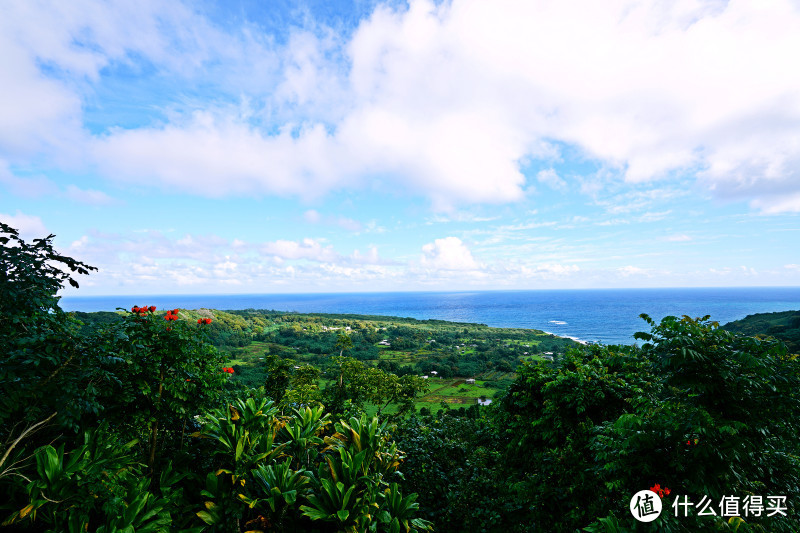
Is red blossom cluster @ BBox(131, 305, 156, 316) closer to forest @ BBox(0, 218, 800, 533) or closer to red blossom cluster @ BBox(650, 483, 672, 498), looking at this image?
forest @ BBox(0, 218, 800, 533)

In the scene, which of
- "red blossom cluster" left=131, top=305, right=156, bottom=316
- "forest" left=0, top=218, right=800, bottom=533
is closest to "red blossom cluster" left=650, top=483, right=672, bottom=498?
"forest" left=0, top=218, right=800, bottom=533

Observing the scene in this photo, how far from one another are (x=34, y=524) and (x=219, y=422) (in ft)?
5.55

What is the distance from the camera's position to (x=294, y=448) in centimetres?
473

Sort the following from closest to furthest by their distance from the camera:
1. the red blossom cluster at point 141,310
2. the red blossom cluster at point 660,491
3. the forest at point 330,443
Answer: the forest at point 330,443 → the red blossom cluster at point 660,491 → the red blossom cluster at point 141,310

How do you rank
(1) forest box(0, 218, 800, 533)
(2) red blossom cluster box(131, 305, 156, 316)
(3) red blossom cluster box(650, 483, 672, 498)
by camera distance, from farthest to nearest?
(2) red blossom cluster box(131, 305, 156, 316) < (3) red blossom cluster box(650, 483, 672, 498) < (1) forest box(0, 218, 800, 533)

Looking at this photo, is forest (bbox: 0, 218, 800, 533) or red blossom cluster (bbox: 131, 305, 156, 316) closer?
forest (bbox: 0, 218, 800, 533)

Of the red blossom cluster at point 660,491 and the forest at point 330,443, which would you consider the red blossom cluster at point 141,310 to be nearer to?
the forest at point 330,443

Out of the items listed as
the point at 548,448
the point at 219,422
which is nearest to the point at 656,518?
the point at 548,448

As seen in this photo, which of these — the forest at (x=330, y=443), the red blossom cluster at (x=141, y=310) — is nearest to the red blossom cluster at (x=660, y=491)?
the forest at (x=330, y=443)

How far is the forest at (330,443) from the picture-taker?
2994 millimetres

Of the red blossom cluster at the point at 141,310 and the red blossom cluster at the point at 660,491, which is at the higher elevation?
the red blossom cluster at the point at 141,310

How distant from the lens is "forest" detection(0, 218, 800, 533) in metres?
2.99

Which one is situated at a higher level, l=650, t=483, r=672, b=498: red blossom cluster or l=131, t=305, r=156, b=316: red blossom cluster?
l=131, t=305, r=156, b=316: red blossom cluster

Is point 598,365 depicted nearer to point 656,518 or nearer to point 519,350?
point 656,518
